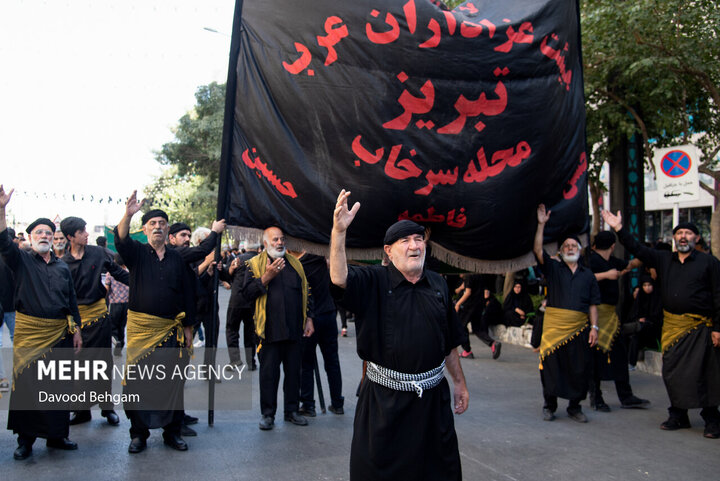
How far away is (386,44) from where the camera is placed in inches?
181

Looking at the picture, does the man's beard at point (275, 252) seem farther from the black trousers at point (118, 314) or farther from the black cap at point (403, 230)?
the black trousers at point (118, 314)

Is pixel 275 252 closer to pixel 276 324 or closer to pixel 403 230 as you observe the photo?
pixel 276 324

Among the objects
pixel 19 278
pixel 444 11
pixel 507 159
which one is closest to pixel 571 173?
pixel 507 159

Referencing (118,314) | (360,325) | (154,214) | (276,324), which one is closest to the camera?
(360,325)

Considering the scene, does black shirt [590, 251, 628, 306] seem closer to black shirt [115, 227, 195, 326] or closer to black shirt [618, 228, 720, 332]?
black shirt [618, 228, 720, 332]

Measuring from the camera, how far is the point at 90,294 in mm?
6566

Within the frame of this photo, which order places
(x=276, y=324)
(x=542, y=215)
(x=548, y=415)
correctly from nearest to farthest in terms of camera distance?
(x=542, y=215) < (x=276, y=324) < (x=548, y=415)

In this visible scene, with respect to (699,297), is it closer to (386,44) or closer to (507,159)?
(507,159)

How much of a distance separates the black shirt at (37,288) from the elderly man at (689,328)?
507 cm

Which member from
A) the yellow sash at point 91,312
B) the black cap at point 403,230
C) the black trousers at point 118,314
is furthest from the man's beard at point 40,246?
the black trousers at point 118,314

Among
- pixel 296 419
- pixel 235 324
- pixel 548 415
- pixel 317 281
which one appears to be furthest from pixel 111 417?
pixel 548 415

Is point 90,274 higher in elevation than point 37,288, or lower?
higher

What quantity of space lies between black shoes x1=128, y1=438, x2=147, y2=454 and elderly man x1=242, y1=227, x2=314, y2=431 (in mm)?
1107

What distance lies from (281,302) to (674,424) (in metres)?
4.00
